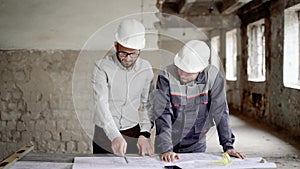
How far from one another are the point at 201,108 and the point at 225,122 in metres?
0.14

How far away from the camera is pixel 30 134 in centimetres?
417

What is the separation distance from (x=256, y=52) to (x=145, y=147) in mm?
6214

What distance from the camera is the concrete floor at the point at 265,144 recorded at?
3.84m

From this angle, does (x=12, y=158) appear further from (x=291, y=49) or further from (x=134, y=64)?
(x=291, y=49)

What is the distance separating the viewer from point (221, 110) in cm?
198

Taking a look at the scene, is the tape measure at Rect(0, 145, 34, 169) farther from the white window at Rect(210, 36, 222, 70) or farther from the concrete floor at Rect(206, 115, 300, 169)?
the white window at Rect(210, 36, 222, 70)

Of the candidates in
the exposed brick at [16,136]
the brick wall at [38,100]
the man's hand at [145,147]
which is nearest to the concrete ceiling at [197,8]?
the brick wall at [38,100]

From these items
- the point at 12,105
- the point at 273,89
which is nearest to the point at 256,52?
the point at 273,89

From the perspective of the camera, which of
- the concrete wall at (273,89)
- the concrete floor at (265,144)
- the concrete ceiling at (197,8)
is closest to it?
the concrete floor at (265,144)

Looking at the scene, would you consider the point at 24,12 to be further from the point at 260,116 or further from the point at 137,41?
the point at 260,116

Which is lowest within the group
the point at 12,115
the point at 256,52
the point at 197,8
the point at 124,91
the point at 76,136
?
the point at 76,136

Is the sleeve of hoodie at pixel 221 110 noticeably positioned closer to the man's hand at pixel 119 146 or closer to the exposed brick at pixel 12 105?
the man's hand at pixel 119 146

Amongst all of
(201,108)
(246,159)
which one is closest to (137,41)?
(201,108)

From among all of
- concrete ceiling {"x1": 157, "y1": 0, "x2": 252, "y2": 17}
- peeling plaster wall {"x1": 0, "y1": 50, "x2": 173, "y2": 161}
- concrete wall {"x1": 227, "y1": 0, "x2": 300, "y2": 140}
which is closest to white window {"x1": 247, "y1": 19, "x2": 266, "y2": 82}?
concrete wall {"x1": 227, "y1": 0, "x2": 300, "y2": 140}
